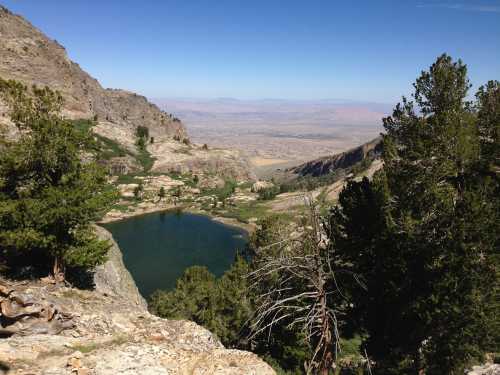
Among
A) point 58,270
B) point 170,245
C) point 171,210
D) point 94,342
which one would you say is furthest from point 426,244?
point 171,210

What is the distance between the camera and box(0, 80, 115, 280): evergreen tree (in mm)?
23109

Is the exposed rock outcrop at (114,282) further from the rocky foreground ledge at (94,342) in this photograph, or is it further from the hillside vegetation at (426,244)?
the hillside vegetation at (426,244)

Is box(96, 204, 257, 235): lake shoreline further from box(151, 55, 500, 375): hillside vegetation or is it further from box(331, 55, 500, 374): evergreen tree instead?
box(331, 55, 500, 374): evergreen tree

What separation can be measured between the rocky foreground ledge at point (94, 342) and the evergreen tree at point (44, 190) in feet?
9.99

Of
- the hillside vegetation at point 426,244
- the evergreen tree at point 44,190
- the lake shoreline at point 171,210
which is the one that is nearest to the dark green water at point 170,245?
the lake shoreline at point 171,210

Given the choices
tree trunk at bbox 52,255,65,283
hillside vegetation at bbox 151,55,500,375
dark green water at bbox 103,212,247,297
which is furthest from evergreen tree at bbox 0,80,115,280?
dark green water at bbox 103,212,247,297

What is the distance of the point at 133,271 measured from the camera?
9912cm

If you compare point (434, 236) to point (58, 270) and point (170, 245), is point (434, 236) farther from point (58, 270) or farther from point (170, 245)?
point (170, 245)

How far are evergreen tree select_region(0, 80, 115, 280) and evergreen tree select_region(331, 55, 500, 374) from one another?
66.3 feet

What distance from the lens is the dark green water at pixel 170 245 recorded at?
9912 centimetres

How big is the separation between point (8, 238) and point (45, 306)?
6045mm

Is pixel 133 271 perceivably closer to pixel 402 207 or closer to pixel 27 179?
pixel 27 179

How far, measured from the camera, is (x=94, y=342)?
18.9m

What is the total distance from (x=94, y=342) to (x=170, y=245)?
11149cm
